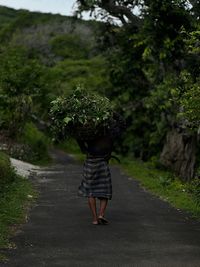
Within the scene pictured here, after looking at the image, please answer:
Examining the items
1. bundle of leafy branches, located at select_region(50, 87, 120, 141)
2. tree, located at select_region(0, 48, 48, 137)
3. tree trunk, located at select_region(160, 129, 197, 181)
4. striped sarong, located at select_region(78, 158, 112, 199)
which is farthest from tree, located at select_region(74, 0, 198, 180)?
tree, located at select_region(0, 48, 48, 137)

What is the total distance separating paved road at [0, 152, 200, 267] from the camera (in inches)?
274

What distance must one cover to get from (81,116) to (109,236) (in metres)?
2.14

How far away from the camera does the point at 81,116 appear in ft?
30.5

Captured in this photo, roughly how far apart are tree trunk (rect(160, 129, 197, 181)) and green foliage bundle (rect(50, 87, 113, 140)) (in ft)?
42.2

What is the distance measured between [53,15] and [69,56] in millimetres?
23561

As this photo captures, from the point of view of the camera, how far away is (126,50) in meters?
24.9

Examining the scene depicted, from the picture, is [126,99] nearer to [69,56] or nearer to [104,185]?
[104,185]

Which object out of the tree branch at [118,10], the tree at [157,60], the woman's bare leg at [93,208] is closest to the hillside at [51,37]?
the tree at [157,60]

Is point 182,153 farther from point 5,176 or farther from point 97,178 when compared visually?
point 97,178

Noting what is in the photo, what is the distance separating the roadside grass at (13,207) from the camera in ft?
26.4

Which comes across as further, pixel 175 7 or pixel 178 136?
pixel 178 136

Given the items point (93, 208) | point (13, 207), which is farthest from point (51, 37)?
point (93, 208)

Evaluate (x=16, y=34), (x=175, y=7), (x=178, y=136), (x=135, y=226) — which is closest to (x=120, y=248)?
(x=135, y=226)

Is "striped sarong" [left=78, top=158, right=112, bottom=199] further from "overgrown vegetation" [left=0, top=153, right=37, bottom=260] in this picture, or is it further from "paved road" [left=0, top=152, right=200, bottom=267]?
"overgrown vegetation" [left=0, top=153, right=37, bottom=260]
